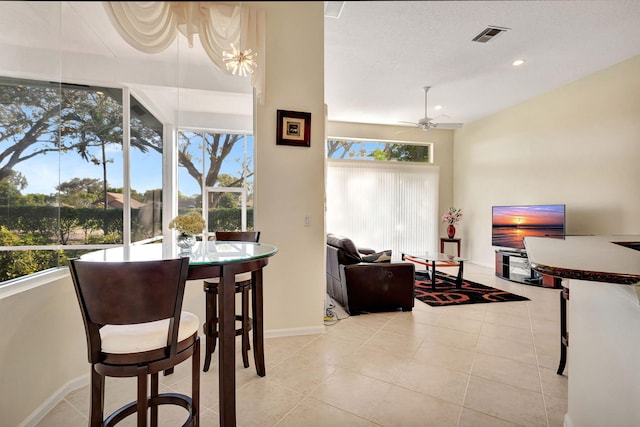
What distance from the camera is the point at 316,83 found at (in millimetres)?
2785

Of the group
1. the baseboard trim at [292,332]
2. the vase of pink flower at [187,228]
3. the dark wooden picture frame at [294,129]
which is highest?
the dark wooden picture frame at [294,129]

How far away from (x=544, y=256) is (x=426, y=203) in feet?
18.6

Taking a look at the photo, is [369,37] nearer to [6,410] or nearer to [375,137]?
[375,137]

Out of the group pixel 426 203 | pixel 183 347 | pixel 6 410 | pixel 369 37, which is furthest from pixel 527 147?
pixel 6 410

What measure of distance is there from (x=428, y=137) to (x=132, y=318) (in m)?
6.85

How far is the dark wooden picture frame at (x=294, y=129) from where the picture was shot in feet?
8.89

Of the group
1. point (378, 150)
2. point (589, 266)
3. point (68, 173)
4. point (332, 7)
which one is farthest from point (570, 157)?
point (68, 173)

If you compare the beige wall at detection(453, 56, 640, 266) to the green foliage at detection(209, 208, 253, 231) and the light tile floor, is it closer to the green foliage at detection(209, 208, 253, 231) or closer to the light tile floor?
the light tile floor

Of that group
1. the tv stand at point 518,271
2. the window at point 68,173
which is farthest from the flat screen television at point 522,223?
the window at point 68,173

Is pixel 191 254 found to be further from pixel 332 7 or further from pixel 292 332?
pixel 292 332

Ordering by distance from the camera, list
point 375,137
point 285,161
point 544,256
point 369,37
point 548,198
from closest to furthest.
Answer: point 544,256 < point 285,161 < point 369,37 < point 548,198 < point 375,137

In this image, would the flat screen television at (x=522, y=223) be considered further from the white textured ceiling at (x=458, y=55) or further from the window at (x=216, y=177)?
the window at (x=216, y=177)

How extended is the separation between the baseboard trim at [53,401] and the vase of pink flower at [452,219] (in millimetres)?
6013

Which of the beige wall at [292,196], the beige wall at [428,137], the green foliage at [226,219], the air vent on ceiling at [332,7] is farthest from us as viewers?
the beige wall at [428,137]
